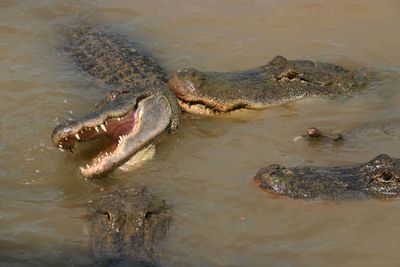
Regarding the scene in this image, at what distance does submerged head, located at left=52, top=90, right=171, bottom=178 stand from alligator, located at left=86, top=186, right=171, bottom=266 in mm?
461

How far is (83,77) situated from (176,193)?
271cm

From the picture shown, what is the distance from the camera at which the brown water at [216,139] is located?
196 inches

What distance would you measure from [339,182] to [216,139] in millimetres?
1566

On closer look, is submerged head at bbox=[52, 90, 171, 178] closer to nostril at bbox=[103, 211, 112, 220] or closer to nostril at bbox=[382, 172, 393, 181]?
nostril at bbox=[103, 211, 112, 220]

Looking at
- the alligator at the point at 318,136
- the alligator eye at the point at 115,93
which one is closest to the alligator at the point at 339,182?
the alligator at the point at 318,136

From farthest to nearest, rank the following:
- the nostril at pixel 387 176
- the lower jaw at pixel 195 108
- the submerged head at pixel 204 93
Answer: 1. the lower jaw at pixel 195 108
2. the submerged head at pixel 204 93
3. the nostril at pixel 387 176

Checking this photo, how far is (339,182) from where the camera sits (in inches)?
212

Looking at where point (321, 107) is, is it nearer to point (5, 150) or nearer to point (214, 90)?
point (214, 90)

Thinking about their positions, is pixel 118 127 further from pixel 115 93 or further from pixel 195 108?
pixel 195 108

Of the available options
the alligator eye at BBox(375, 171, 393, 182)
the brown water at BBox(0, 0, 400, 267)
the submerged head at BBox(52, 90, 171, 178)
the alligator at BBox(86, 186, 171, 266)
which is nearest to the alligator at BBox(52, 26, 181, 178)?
the submerged head at BBox(52, 90, 171, 178)

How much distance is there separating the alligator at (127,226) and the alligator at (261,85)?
1.59 metres

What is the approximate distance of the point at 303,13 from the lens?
9484 millimetres

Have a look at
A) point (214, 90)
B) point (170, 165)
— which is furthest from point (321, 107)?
point (170, 165)

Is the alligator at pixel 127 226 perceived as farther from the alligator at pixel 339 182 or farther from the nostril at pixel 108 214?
the alligator at pixel 339 182
